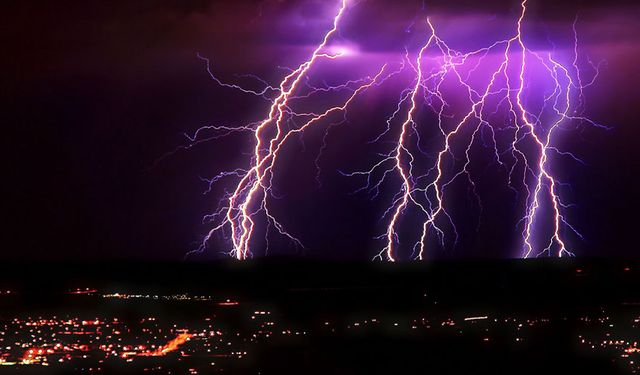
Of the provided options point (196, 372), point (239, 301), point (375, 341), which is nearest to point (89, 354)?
point (196, 372)

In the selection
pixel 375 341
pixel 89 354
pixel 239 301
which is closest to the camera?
pixel 89 354

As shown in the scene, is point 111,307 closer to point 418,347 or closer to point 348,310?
point 348,310

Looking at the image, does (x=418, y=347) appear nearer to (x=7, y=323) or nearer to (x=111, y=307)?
(x=7, y=323)

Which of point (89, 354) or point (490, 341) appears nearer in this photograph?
point (89, 354)

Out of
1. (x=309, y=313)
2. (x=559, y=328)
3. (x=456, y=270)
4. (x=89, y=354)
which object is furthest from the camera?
(x=456, y=270)

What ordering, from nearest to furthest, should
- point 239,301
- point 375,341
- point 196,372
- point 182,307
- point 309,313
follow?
point 196,372 → point 375,341 → point 309,313 → point 182,307 → point 239,301

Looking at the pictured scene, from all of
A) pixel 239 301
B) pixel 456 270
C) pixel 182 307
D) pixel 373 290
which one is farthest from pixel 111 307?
pixel 456 270
